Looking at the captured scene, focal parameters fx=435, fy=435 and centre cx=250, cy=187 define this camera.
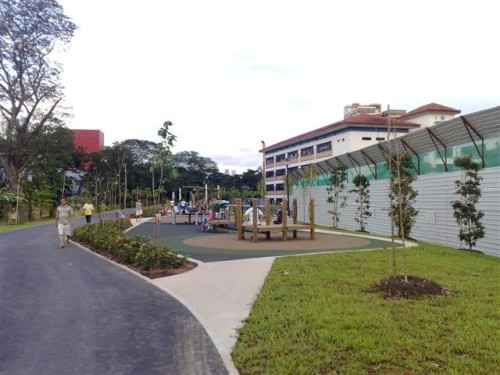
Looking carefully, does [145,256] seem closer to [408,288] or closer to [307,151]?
[408,288]

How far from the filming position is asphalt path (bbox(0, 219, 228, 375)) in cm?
428

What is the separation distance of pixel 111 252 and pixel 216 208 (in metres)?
13.4

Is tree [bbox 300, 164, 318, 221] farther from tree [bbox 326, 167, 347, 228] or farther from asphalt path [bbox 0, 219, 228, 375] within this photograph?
asphalt path [bbox 0, 219, 228, 375]

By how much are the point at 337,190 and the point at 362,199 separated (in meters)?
2.87

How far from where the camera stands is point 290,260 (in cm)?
1023

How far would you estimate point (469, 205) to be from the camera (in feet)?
41.7

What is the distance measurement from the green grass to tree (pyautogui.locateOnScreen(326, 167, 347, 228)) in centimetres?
1505

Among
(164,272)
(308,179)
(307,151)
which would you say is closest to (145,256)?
(164,272)

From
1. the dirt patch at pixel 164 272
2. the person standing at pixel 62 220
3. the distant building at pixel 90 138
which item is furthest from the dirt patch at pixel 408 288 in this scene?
the distant building at pixel 90 138

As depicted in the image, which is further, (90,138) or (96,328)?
(90,138)

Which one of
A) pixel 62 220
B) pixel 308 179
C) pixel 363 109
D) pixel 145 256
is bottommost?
pixel 145 256

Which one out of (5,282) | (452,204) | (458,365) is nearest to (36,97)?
(5,282)

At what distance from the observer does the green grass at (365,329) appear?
4.02m

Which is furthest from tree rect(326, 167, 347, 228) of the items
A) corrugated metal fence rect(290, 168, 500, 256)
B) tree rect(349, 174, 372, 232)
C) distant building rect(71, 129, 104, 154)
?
distant building rect(71, 129, 104, 154)
